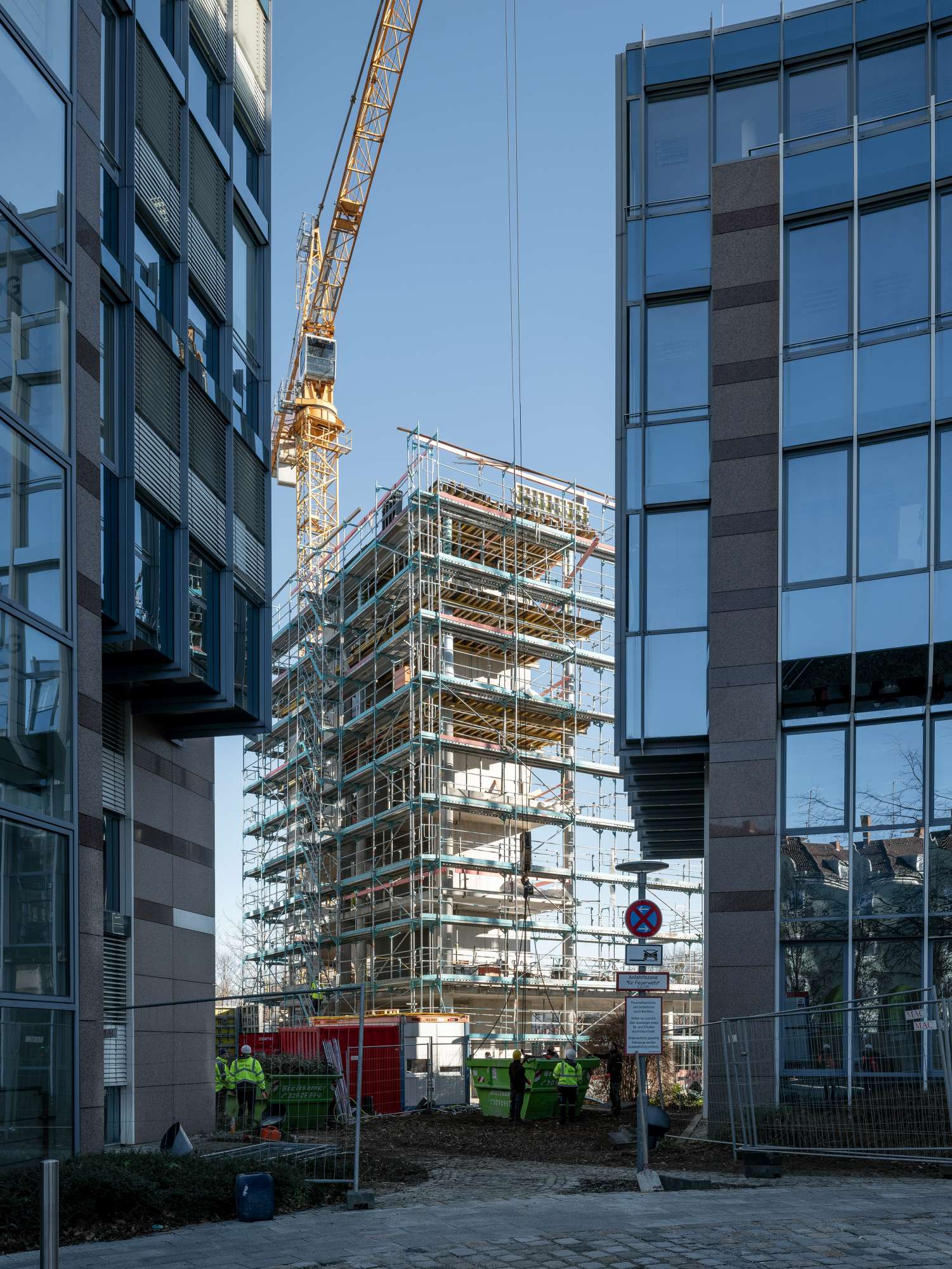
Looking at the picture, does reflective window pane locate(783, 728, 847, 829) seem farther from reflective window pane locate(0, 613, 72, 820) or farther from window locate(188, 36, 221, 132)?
window locate(188, 36, 221, 132)

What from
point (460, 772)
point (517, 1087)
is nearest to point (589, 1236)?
point (517, 1087)

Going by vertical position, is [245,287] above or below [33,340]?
above

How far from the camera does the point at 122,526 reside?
20000 mm

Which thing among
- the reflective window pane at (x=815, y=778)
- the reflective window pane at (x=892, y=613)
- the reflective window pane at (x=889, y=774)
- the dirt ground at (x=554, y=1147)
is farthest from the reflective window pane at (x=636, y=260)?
the dirt ground at (x=554, y=1147)

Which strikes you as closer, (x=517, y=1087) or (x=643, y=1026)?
(x=643, y=1026)

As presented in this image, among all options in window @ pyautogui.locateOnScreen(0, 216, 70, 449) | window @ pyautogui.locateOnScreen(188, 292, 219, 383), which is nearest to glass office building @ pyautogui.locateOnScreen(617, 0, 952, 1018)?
window @ pyautogui.locateOnScreen(188, 292, 219, 383)

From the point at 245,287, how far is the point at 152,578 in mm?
7717

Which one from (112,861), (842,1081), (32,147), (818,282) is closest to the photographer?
(32,147)

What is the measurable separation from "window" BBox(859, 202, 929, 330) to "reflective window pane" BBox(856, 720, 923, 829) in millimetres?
5927

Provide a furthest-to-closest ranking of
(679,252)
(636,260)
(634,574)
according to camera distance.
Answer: (636,260)
(679,252)
(634,574)

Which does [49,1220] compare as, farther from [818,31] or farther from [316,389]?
[316,389]

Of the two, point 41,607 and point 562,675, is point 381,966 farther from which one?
point 41,607

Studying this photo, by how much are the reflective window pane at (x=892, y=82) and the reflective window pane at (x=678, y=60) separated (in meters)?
2.48

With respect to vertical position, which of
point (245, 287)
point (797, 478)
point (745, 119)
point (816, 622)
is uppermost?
point (745, 119)
